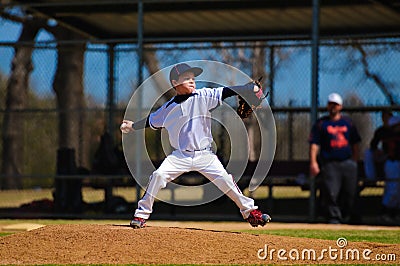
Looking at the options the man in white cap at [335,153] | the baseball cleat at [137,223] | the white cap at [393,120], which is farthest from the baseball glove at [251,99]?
the white cap at [393,120]

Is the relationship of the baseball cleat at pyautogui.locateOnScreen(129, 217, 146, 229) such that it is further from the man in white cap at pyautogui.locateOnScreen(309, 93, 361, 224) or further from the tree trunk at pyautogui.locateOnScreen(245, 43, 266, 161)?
the tree trunk at pyautogui.locateOnScreen(245, 43, 266, 161)

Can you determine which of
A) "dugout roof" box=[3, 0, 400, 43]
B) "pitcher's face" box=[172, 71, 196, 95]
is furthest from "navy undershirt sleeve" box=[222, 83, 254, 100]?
"dugout roof" box=[3, 0, 400, 43]

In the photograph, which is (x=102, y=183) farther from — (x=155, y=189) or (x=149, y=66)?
(x=149, y=66)

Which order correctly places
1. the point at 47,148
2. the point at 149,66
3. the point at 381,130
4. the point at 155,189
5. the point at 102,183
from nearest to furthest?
the point at 155,189 < the point at 381,130 < the point at 102,183 < the point at 47,148 < the point at 149,66

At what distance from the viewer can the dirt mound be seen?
8.48m

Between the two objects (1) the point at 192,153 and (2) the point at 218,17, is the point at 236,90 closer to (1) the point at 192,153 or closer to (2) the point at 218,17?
(1) the point at 192,153

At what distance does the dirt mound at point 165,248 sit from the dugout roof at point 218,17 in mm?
7206

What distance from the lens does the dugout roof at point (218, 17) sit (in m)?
17.5

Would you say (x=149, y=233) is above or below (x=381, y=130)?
below

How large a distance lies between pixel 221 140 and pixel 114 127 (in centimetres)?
222

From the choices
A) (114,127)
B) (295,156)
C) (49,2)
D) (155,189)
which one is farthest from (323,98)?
(155,189)

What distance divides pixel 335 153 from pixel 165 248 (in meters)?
6.15

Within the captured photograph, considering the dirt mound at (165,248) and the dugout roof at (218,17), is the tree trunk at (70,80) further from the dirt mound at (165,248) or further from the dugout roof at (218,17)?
the dirt mound at (165,248)

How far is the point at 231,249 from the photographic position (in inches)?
345
